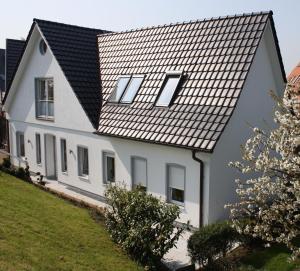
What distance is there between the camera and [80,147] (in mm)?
18703

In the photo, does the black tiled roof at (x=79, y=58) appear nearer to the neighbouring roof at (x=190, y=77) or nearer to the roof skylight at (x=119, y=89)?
the neighbouring roof at (x=190, y=77)

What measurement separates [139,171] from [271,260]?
6.18 metres

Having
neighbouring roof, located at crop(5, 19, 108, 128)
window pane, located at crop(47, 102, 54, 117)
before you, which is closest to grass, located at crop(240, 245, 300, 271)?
neighbouring roof, located at crop(5, 19, 108, 128)

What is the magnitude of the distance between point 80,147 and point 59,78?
350cm

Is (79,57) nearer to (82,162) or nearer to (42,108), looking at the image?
(42,108)

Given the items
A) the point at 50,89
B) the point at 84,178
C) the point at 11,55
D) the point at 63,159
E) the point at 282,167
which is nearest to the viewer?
the point at 282,167

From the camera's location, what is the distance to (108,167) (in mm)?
17234

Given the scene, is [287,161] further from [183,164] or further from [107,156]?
[107,156]

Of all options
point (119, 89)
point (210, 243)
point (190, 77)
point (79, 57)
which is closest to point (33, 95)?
point (79, 57)

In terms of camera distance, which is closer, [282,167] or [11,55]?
[282,167]

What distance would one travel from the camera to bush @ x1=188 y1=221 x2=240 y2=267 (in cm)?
1051

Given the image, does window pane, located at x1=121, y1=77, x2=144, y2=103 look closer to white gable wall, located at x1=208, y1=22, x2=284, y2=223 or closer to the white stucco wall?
the white stucco wall

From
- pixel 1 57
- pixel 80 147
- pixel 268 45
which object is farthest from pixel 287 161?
pixel 1 57

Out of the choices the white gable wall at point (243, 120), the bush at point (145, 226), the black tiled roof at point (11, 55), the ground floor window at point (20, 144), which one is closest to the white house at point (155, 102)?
the white gable wall at point (243, 120)
